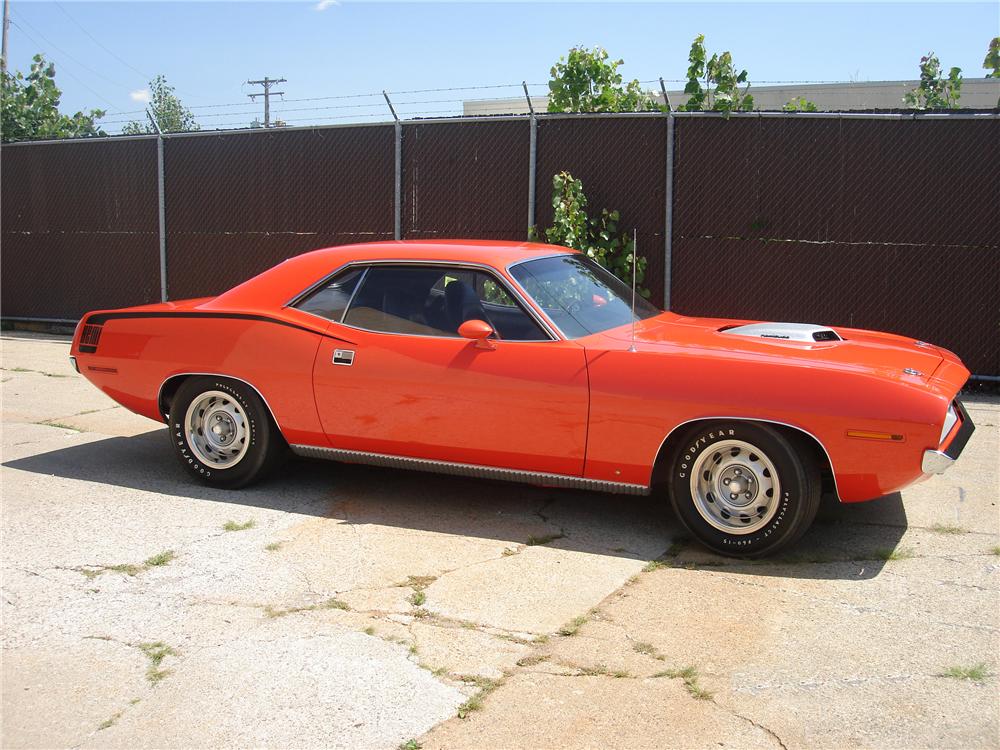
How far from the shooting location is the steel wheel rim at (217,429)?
577 centimetres

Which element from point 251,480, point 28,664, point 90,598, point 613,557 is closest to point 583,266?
point 613,557

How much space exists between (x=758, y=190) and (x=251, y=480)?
588 cm

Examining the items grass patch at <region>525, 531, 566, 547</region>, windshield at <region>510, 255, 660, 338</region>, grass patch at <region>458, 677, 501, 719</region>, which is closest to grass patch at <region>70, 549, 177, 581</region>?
grass patch at <region>525, 531, 566, 547</region>

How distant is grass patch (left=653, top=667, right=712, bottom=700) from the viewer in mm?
3337

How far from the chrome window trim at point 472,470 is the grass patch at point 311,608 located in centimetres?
124

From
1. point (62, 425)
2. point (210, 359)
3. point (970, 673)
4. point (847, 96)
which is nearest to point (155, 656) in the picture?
point (210, 359)

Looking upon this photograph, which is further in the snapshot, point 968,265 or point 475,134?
point 475,134

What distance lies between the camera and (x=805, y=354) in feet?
15.5

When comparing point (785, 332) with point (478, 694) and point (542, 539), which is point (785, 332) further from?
point (478, 694)

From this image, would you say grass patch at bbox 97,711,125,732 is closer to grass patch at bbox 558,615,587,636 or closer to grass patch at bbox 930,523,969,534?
grass patch at bbox 558,615,587,636

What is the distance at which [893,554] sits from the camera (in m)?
4.71

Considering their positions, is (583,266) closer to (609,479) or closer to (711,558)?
(609,479)

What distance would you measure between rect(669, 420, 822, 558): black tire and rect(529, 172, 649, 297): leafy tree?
5081 mm

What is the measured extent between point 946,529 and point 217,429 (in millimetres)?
4166
